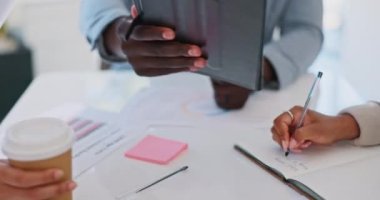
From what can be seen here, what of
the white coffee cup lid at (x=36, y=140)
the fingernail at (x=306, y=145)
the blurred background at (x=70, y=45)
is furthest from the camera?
the blurred background at (x=70, y=45)

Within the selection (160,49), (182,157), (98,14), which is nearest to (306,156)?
(182,157)

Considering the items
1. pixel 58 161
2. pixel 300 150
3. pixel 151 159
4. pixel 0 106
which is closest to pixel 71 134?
pixel 58 161

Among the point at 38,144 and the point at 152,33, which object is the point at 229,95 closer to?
the point at 152,33

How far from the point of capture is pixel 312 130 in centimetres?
83

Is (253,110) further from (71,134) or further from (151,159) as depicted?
(71,134)

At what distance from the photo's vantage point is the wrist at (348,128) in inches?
33.2

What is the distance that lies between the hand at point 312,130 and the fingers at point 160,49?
0.58 ft

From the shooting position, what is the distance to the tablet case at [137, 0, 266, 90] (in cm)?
78

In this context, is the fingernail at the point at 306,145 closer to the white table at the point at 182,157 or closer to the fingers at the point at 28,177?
the white table at the point at 182,157

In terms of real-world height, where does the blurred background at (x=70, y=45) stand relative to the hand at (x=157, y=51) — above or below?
below

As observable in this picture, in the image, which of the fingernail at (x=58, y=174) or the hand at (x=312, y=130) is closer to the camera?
the fingernail at (x=58, y=174)

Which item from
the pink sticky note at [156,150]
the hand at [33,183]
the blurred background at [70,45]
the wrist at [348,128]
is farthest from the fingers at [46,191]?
the blurred background at [70,45]

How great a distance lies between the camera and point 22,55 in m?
2.22

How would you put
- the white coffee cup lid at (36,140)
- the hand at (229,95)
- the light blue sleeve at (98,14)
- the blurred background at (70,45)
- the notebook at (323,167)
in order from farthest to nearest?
the blurred background at (70,45) → the light blue sleeve at (98,14) → the hand at (229,95) → the notebook at (323,167) → the white coffee cup lid at (36,140)
